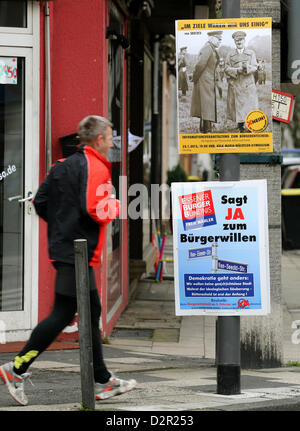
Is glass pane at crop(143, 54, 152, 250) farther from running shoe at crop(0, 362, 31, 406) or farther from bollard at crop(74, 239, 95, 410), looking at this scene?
bollard at crop(74, 239, 95, 410)

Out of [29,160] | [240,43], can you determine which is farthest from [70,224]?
[29,160]

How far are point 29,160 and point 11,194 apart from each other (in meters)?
0.36

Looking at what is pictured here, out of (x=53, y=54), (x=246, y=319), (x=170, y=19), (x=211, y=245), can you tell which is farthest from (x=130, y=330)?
(x=170, y=19)

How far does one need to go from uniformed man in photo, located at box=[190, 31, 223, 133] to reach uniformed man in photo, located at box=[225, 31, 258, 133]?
10 centimetres

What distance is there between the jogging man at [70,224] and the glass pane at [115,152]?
3.70 metres

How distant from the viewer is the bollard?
576 cm

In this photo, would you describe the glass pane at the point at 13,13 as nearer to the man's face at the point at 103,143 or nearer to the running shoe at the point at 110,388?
the man's face at the point at 103,143

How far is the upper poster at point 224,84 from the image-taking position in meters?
6.67

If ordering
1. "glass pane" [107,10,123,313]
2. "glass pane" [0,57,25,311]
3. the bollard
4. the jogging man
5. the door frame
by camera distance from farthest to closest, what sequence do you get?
"glass pane" [107,10,123,313] → "glass pane" [0,57,25,311] → the door frame → the jogging man → the bollard

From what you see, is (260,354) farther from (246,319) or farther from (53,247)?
(53,247)

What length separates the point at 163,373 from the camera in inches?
308

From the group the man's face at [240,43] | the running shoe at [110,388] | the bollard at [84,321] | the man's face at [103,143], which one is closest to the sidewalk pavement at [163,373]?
the running shoe at [110,388]

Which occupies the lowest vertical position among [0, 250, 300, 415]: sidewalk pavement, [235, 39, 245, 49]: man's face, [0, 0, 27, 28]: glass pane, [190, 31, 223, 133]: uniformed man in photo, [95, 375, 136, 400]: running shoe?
[0, 250, 300, 415]: sidewalk pavement

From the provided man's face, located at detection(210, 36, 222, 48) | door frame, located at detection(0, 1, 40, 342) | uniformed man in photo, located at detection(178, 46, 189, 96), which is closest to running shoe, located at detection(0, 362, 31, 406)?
uniformed man in photo, located at detection(178, 46, 189, 96)
